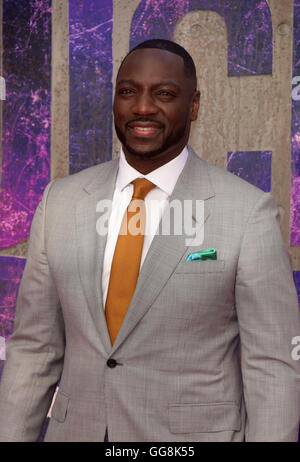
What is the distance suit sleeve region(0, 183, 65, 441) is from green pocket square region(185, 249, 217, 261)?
17.7 inches

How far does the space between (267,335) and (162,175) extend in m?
0.57

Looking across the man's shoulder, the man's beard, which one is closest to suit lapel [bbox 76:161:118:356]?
the man's shoulder

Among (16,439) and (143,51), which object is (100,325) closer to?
(16,439)

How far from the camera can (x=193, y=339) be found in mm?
1646

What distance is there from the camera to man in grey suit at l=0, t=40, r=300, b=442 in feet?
5.38

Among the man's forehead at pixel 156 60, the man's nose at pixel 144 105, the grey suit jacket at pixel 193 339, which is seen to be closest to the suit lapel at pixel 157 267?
the grey suit jacket at pixel 193 339

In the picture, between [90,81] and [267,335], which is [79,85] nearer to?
[90,81]

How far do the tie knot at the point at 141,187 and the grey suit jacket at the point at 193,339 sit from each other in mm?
101

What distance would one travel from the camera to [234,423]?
1.68 metres

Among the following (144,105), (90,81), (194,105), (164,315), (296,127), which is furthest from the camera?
(90,81)

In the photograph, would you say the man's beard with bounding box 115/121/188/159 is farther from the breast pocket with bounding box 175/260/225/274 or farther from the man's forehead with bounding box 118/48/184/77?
the breast pocket with bounding box 175/260/225/274

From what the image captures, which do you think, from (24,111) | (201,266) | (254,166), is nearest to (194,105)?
(201,266)

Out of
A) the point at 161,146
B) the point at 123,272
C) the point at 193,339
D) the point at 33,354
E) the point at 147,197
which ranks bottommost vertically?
the point at 33,354

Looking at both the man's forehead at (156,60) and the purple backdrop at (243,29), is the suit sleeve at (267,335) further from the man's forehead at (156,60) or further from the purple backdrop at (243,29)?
the purple backdrop at (243,29)
